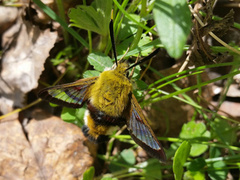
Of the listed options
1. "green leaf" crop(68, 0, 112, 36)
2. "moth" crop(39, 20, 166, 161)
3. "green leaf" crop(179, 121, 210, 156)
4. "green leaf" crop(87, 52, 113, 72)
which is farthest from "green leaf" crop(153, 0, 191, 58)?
"green leaf" crop(179, 121, 210, 156)

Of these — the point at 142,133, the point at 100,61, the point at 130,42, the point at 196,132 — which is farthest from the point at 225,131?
the point at 100,61

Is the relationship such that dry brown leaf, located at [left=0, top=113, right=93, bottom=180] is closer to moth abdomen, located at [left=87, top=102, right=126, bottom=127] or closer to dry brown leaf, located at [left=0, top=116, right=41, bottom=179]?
dry brown leaf, located at [left=0, top=116, right=41, bottom=179]

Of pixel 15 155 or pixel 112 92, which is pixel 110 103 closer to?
pixel 112 92

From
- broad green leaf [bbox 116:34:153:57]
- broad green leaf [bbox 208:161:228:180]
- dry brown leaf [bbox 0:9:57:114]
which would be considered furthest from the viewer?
dry brown leaf [bbox 0:9:57:114]

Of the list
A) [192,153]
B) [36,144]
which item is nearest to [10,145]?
[36,144]

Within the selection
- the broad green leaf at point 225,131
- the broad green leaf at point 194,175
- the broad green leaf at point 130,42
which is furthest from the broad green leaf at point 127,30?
the broad green leaf at point 194,175

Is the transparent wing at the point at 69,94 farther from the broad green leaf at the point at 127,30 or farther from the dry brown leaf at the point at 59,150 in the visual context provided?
the dry brown leaf at the point at 59,150

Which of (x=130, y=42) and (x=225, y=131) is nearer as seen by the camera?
(x=130, y=42)

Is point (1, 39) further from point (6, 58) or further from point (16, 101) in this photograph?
point (16, 101)
